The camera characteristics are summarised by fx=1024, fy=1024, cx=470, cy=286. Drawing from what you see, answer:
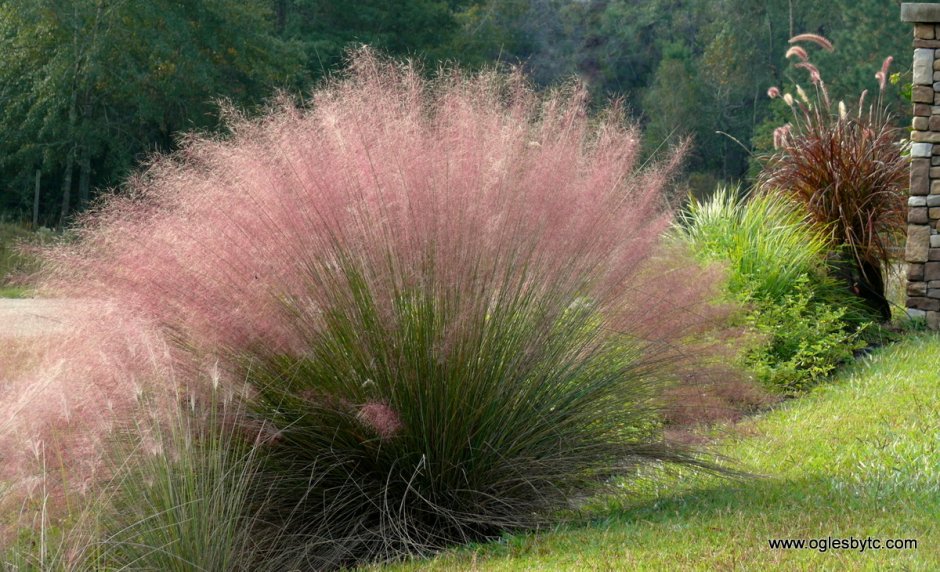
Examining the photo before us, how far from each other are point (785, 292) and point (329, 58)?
22.9 metres

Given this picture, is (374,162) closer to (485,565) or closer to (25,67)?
(485,565)

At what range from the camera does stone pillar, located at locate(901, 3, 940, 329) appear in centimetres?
884

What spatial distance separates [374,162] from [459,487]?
4.83ft

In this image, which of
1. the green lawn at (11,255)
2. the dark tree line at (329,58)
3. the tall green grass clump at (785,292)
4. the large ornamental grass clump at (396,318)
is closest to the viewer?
the large ornamental grass clump at (396,318)

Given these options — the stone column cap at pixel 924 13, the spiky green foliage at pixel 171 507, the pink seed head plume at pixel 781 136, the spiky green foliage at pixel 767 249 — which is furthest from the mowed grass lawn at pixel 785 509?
the pink seed head plume at pixel 781 136

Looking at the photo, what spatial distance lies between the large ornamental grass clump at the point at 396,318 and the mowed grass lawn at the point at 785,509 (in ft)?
0.94

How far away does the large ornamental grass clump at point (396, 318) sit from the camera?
4.30m

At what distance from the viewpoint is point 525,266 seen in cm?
452

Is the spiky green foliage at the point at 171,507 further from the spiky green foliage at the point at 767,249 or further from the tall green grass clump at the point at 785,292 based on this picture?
the spiky green foliage at the point at 767,249

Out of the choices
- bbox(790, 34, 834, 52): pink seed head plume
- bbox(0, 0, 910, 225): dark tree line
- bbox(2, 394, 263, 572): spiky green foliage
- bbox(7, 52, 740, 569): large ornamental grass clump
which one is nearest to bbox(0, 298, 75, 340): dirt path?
bbox(7, 52, 740, 569): large ornamental grass clump

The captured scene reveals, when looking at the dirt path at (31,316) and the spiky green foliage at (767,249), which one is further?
the spiky green foliage at (767,249)

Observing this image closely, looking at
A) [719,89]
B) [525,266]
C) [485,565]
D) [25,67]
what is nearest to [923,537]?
[485,565]

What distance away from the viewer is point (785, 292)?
9.01m

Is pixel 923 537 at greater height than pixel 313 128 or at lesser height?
lesser
